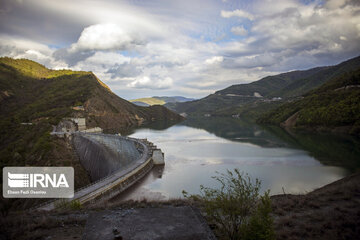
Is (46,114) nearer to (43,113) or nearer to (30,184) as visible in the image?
(43,113)

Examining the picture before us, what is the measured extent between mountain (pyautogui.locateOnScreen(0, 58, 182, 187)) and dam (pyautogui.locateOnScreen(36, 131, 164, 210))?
3376 mm

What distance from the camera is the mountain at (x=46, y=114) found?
45469mm

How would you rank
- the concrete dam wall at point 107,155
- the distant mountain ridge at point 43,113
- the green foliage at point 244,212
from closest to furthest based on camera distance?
the green foliage at point 244,212
the concrete dam wall at point 107,155
the distant mountain ridge at point 43,113

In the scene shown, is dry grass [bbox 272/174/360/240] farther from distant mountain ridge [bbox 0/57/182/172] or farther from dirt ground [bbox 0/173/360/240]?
distant mountain ridge [bbox 0/57/182/172]

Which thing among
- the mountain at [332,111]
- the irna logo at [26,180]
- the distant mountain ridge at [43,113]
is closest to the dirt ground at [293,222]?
the irna logo at [26,180]

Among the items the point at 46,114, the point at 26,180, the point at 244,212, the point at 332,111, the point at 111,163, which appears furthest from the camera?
the point at 46,114

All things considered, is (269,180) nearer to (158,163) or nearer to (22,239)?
(158,163)

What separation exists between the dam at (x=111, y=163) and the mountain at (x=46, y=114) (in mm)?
3376

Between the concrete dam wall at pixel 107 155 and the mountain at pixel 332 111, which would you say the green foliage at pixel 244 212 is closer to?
the concrete dam wall at pixel 107 155

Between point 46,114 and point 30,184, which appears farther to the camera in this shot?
point 46,114

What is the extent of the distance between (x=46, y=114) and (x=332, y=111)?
8881 centimetres

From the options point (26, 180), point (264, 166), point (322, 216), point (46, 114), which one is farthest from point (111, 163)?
point (46, 114)

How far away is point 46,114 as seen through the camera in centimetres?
7744

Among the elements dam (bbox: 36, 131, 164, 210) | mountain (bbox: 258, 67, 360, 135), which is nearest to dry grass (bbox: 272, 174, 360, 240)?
dam (bbox: 36, 131, 164, 210)
